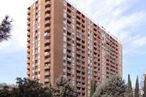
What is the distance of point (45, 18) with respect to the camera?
110 metres

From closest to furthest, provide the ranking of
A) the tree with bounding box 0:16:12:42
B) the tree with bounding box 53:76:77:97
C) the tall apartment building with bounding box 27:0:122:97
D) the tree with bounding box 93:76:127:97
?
the tree with bounding box 0:16:12:42 < the tree with bounding box 53:76:77:97 < the tree with bounding box 93:76:127:97 < the tall apartment building with bounding box 27:0:122:97

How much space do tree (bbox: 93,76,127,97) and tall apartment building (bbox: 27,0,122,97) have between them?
1103 inches

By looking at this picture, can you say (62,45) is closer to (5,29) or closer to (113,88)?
(113,88)

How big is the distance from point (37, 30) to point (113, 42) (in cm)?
4841

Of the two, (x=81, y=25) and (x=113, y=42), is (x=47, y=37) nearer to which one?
(x=81, y=25)

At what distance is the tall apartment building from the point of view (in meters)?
106

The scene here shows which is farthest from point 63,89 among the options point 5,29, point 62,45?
point 5,29

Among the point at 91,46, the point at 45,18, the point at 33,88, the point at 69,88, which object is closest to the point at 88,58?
the point at 91,46

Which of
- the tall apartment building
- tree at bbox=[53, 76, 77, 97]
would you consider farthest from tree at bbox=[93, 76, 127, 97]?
the tall apartment building

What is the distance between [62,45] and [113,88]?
3778cm

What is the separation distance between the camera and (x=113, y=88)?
243ft

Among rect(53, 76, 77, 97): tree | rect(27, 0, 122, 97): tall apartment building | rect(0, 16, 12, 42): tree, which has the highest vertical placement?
rect(27, 0, 122, 97): tall apartment building

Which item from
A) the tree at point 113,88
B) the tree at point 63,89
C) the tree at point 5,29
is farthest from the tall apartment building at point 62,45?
the tree at point 5,29

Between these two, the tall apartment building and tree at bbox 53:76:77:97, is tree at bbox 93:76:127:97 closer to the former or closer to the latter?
tree at bbox 53:76:77:97
